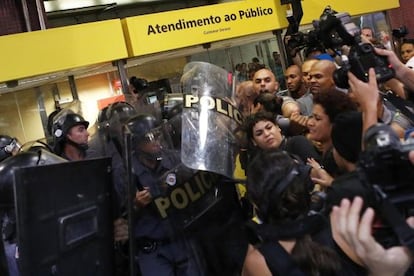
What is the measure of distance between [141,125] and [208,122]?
0.41 m

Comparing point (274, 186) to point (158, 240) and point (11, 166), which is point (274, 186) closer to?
point (11, 166)

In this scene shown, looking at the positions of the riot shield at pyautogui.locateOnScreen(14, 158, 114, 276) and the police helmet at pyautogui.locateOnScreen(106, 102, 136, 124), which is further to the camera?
the police helmet at pyautogui.locateOnScreen(106, 102, 136, 124)

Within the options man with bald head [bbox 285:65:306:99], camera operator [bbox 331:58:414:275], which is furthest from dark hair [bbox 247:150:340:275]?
man with bald head [bbox 285:65:306:99]

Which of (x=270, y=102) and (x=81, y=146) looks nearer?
(x=270, y=102)

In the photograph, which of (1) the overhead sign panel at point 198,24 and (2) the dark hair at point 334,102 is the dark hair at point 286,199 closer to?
(2) the dark hair at point 334,102

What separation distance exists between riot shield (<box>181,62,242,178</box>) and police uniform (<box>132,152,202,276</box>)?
0.28 metres

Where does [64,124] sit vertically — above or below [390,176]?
above

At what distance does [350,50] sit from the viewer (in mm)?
2328

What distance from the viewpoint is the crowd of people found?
141cm

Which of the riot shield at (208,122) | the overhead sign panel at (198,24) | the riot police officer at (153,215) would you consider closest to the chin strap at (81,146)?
the riot police officer at (153,215)

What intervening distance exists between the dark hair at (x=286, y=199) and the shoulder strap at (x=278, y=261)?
0.02 metres

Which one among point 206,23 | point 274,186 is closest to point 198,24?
point 206,23

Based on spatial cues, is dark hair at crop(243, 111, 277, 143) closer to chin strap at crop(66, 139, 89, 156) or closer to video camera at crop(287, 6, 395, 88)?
video camera at crop(287, 6, 395, 88)

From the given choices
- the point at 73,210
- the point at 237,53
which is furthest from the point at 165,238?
the point at 237,53
